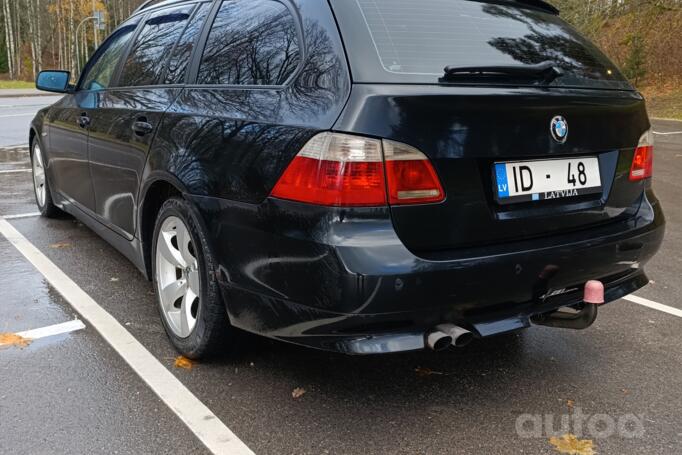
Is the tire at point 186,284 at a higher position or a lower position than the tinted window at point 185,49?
lower

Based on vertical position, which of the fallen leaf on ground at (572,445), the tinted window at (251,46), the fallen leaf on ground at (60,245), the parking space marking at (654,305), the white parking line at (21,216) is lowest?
the white parking line at (21,216)

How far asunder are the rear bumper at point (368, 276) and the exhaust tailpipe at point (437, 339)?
0.12 feet

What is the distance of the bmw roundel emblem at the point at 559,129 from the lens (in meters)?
2.47

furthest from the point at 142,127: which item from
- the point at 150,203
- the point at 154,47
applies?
the point at 154,47

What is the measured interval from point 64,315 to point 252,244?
170 cm

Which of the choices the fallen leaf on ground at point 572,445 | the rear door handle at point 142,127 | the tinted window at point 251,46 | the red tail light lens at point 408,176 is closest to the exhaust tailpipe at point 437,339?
the red tail light lens at point 408,176

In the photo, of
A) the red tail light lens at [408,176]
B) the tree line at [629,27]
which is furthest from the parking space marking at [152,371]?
the tree line at [629,27]

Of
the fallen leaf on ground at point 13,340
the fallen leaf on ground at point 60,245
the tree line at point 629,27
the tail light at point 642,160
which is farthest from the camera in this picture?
the tree line at point 629,27

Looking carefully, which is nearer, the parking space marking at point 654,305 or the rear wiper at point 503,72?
the rear wiper at point 503,72

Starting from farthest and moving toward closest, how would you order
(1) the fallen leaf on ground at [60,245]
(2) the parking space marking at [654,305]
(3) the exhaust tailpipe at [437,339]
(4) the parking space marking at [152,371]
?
(1) the fallen leaf on ground at [60,245]
(2) the parking space marking at [654,305]
(4) the parking space marking at [152,371]
(3) the exhaust tailpipe at [437,339]

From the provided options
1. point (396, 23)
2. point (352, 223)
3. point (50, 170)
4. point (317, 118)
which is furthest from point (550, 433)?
point (50, 170)

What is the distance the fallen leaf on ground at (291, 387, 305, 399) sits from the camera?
2.74 m

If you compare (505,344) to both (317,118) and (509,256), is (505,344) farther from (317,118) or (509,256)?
(317,118)

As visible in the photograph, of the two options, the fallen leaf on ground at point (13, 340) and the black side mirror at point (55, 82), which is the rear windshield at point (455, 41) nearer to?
the fallen leaf on ground at point (13, 340)
